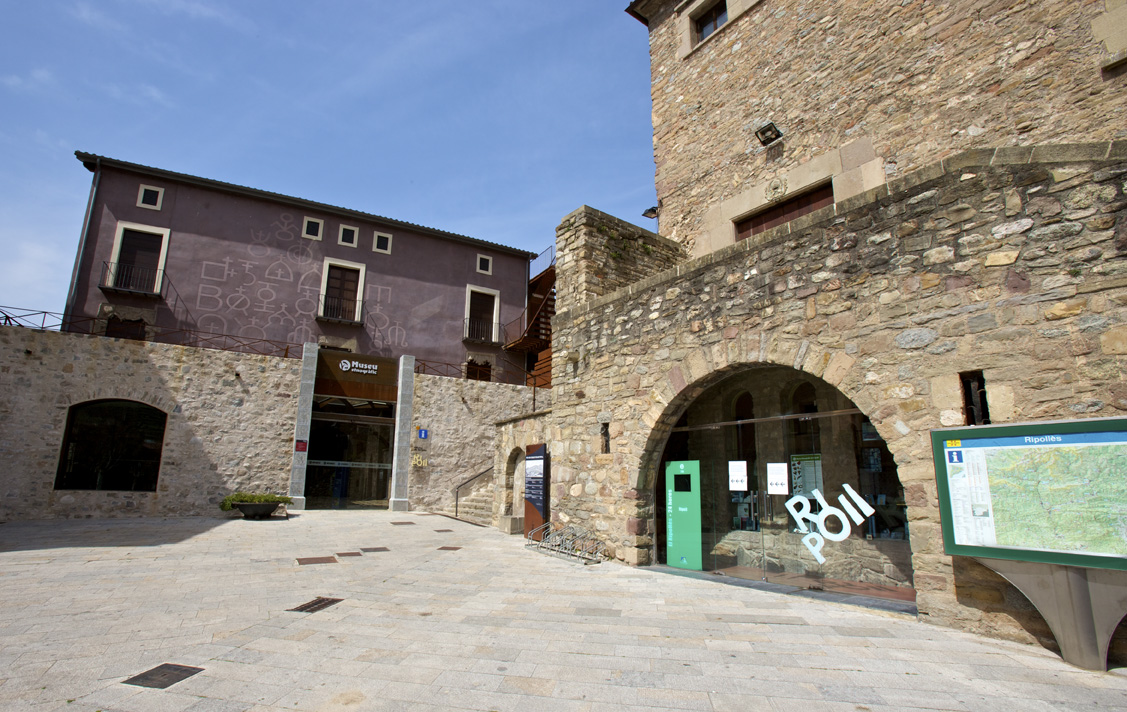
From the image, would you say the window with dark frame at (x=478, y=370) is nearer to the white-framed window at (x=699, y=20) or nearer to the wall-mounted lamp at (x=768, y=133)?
the white-framed window at (x=699, y=20)

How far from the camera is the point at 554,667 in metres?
3.55

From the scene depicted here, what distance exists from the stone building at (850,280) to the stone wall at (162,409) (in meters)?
8.11

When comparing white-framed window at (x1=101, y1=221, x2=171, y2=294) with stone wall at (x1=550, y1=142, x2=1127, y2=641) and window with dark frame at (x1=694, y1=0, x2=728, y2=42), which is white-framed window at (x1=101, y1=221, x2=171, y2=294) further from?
stone wall at (x1=550, y1=142, x2=1127, y2=641)

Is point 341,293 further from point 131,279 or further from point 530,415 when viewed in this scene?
point 530,415

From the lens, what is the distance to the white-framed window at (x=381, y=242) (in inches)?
786

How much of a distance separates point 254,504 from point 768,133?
12664mm

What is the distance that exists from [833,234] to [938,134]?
3.14 metres

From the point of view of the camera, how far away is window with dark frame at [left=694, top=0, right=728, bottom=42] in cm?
1045

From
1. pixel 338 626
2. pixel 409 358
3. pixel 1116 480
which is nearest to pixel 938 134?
pixel 1116 480

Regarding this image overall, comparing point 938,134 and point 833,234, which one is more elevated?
point 938,134

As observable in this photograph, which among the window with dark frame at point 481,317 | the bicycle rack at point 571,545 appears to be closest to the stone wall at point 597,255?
the bicycle rack at point 571,545

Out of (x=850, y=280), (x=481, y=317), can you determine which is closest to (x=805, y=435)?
(x=850, y=280)

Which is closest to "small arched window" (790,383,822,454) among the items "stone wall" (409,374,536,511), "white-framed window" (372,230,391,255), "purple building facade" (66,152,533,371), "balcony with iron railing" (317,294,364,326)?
"stone wall" (409,374,536,511)

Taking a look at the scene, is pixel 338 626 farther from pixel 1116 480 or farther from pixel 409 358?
pixel 409 358
